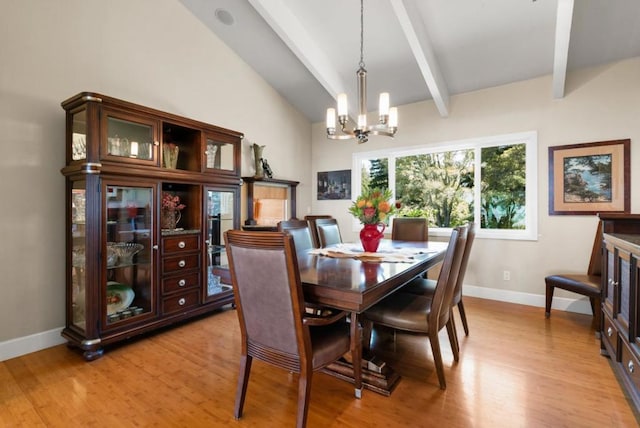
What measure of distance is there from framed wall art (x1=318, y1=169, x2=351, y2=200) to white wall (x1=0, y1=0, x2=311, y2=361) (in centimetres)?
265

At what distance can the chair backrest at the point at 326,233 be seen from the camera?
10.6ft

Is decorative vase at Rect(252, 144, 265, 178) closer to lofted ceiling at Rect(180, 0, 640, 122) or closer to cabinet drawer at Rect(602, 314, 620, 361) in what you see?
lofted ceiling at Rect(180, 0, 640, 122)

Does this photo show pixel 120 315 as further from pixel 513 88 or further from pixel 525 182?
pixel 513 88

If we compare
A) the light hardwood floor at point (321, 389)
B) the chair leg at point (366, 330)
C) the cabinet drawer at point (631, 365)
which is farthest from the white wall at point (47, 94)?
the cabinet drawer at point (631, 365)

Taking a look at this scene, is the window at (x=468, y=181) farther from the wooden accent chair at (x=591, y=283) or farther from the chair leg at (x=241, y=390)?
the chair leg at (x=241, y=390)

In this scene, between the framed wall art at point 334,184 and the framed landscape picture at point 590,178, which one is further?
the framed wall art at point 334,184

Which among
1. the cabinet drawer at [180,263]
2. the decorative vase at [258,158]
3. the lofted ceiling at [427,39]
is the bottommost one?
the cabinet drawer at [180,263]

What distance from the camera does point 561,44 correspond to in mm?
2873

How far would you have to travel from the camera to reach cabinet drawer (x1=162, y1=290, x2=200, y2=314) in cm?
293

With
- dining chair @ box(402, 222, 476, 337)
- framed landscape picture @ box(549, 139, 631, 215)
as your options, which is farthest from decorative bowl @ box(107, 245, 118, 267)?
framed landscape picture @ box(549, 139, 631, 215)

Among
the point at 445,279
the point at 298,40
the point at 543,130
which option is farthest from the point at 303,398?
the point at 543,130

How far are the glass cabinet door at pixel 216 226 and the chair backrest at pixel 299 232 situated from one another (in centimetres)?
94

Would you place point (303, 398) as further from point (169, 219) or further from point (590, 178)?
point (590, 178)

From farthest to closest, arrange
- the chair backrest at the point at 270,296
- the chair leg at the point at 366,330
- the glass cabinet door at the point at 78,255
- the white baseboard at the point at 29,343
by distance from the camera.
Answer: the glass cabinet door at the point at 78,255 < the white baseboard at the point at 29,343 < the chair leg at the point at 366,330 < the chair backrest at the point at 270,296
